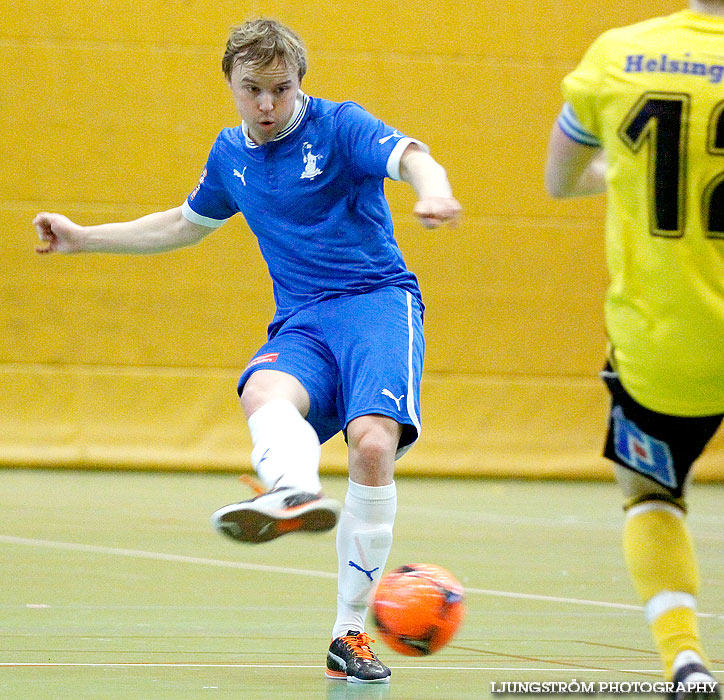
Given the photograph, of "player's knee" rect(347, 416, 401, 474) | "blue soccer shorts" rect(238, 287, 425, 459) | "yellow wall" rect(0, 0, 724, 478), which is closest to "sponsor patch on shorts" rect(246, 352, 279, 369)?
"blue soccer shorts" rect(238, 287, 425, 459)

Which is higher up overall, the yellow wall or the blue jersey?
the blue jersey

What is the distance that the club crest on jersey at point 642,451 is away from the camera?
2.80 m

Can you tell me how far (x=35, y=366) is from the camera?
33.6 feet

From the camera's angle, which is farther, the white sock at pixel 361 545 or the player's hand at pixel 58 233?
the player's hand at pixel 58 233

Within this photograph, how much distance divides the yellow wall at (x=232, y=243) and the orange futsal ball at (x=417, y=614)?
6526 millimetres

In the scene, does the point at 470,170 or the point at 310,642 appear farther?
the point at 470,170

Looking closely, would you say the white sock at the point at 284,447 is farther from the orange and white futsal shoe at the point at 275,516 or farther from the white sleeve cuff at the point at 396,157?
the white sleeve cuff at the point at 396,157

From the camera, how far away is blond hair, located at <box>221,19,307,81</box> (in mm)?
3863

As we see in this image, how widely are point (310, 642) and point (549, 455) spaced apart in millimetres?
6371

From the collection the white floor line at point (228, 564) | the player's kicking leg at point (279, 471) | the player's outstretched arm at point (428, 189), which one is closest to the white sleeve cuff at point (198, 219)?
the player's kicking leg at point (279, 471)

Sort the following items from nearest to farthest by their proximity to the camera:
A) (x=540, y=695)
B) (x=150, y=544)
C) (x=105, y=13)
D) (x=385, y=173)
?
(x=540, y=695), (x=385, y=173), (x=150, y=544), (x=105, y=13)

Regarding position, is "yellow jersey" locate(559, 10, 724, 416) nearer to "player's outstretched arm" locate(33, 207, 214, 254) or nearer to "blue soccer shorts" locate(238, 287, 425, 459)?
"blue soccer shorts" locate(238, 287, 425, 459)

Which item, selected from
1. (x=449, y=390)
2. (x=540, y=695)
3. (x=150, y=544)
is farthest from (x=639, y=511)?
(x=449, y=390)

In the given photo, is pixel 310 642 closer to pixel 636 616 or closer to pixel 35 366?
pixel 636 616
